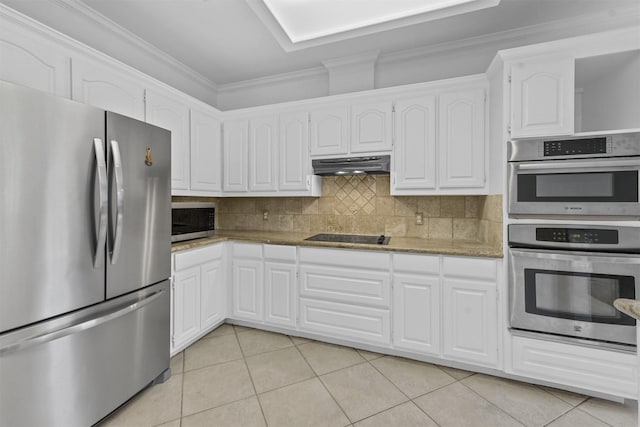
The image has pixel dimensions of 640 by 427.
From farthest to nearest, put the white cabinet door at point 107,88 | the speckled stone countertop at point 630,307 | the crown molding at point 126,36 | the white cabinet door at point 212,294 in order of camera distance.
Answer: the white cabinet door at point 212,294
the crown molding at point 126,36
the white cabinet door at point 107,88
the speckled stone countertop at point 630,307

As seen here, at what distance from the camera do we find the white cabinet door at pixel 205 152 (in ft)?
9.48

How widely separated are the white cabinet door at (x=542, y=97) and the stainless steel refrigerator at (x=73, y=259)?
7.97 feet

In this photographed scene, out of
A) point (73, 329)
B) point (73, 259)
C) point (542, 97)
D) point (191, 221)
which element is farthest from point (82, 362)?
point (542, 97)

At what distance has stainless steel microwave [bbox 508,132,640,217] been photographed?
70.9 inches

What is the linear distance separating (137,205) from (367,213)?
2058mm

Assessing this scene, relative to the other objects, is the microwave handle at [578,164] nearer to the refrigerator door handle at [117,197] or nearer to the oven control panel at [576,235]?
the oven control panel at [576,235]

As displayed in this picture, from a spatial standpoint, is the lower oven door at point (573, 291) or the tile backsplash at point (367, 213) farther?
the tile backsplash at point (367, 213)

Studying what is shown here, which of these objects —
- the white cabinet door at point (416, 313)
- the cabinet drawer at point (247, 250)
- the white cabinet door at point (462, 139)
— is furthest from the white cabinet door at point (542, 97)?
the cabinet drawer at point (247, 250)

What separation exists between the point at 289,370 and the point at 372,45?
2.90m

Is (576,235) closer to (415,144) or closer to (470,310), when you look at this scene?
(470,310)

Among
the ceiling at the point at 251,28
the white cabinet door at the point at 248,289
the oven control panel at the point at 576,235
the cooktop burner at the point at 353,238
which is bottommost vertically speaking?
the white cabinet door at the point at 248,289

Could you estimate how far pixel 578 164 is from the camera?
1887mm

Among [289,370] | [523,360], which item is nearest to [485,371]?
[523,360]

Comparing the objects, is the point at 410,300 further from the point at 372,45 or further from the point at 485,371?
the point at 372,45
